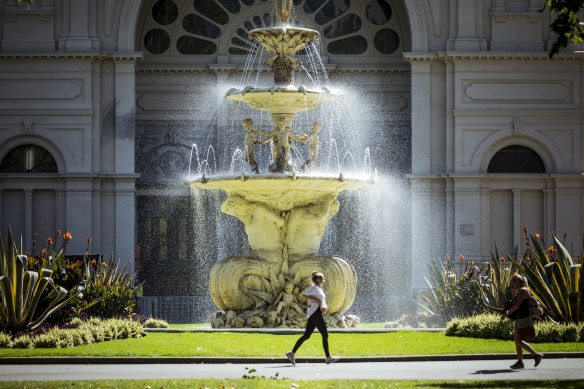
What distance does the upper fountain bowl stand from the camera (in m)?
21.4

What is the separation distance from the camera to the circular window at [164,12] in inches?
1587

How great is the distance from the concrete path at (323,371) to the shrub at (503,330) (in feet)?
5.95

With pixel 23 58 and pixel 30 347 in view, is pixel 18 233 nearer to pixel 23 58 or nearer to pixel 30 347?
pixel 23 58

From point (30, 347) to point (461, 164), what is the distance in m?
21.9

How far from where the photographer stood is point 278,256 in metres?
21.0

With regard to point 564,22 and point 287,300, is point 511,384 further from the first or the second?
point 287,300

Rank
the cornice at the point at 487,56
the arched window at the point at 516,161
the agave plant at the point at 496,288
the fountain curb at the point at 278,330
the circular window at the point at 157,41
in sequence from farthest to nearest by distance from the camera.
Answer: the circular window at the point at 157,41 < the arched window at the point at 516,161 < the cornice at the point at 487,56 < the agave plant at the point at 496,288 < the fountain curb at the point at 278,330

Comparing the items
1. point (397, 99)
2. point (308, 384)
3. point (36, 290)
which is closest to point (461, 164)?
point (397, 99)

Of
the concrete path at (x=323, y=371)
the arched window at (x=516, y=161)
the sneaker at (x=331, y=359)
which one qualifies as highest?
the arched window at (x=516, y=161)

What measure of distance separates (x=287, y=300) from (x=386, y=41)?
21599mm

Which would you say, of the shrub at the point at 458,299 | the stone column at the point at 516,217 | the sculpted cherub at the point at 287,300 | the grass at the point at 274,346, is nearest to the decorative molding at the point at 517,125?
the stone column at the point at 516,217

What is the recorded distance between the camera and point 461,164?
1437 inches

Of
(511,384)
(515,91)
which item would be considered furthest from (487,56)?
(511,384)

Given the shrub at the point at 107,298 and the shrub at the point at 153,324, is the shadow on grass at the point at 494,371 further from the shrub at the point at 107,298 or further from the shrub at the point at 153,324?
the shrub at the point at 107,298
